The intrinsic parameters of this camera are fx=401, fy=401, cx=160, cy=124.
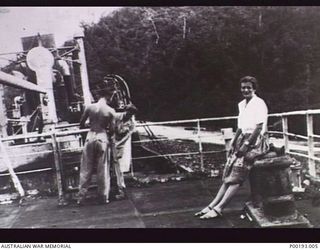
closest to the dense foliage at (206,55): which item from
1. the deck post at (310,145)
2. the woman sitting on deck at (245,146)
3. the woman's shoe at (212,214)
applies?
the deck post at (310,145)

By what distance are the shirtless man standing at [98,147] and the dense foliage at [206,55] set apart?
309mm

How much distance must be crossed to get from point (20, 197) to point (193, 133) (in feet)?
6.73

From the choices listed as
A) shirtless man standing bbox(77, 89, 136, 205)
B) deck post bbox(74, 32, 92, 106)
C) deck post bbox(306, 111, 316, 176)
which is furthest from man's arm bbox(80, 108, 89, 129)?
deck post bbox(306, 111, 316, 176)

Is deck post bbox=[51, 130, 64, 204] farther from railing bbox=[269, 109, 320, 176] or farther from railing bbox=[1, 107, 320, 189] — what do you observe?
railing bbox=[269, 109, 320, 176]

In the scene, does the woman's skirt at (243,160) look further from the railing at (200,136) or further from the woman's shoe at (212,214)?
the railing at (200,136)

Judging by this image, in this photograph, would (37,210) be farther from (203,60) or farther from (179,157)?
(203,60)

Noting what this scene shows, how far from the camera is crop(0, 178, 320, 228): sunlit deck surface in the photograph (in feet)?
12.4

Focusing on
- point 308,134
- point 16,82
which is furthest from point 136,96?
point 308,134

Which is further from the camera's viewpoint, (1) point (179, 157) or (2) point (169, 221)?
(1) point (179, 157)

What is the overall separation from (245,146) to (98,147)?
153 cm

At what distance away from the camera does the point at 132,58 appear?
170 inches

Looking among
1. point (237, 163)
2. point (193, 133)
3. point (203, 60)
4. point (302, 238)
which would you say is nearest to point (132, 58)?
point (203, 60)

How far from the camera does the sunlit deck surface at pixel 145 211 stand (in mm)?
3770

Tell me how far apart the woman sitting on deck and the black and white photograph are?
0.77ft
